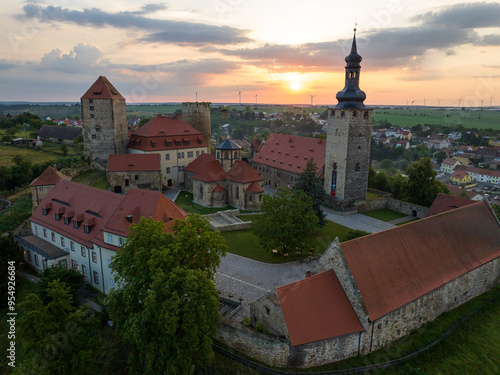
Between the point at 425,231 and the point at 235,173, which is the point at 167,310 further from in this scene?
the point at 235,173

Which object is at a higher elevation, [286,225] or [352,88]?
[352,88]

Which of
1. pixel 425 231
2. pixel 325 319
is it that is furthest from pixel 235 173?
pixel 325 319

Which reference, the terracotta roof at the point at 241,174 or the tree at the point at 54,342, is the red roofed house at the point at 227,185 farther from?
the tree at the point at 54,342

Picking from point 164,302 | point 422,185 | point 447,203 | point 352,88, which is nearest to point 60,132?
point 352,88

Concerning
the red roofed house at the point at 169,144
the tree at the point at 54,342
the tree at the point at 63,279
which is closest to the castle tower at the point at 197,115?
the red roofed house at the point at 169,144

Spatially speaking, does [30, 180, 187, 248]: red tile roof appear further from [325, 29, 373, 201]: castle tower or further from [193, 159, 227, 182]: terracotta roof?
[325, 29, 373, 201]: castle tower

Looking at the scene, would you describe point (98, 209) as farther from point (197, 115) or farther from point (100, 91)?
point (197, 115)
